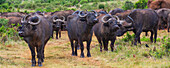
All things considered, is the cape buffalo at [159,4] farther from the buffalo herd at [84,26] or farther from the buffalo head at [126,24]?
the buffalo head at [126,24]

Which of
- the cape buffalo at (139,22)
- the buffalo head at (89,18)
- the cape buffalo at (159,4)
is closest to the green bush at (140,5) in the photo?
the cape buffalo at (159,4)

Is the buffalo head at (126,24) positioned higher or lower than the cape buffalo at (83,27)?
lower

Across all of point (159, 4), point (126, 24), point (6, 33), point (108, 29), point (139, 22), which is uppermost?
point (108, 29)

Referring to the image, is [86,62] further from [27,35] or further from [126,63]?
[27,35]

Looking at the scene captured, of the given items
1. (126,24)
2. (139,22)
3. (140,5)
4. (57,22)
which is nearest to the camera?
(139,22)

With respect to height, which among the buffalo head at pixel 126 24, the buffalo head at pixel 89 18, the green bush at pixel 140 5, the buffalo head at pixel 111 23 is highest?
the buffalo head at pixel 89 18

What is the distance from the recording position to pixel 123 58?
31.8 ft

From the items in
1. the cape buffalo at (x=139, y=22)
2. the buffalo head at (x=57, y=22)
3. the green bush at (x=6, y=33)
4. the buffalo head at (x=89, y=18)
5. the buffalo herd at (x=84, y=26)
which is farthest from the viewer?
the buffalo head at (x=57, y=22)

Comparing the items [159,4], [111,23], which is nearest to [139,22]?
[111,23]

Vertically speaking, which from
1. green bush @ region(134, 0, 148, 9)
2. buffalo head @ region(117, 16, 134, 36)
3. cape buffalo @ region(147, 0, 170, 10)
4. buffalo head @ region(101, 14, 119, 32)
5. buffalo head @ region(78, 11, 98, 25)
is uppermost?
buffalo head @ region(78, 11, 98, 25)

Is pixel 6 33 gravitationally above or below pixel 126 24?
below

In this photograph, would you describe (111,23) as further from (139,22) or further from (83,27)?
(139,22)

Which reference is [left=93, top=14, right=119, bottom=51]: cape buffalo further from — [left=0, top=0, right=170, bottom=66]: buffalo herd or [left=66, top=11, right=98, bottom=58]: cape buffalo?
[left=66, top=11, right=98, bottom=58]: cape buffalo

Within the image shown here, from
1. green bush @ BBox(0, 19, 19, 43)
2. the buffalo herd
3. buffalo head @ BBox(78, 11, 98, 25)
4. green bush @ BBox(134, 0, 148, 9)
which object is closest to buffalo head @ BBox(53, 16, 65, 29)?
green bush @ BBox(0, 19, 19, 43)
